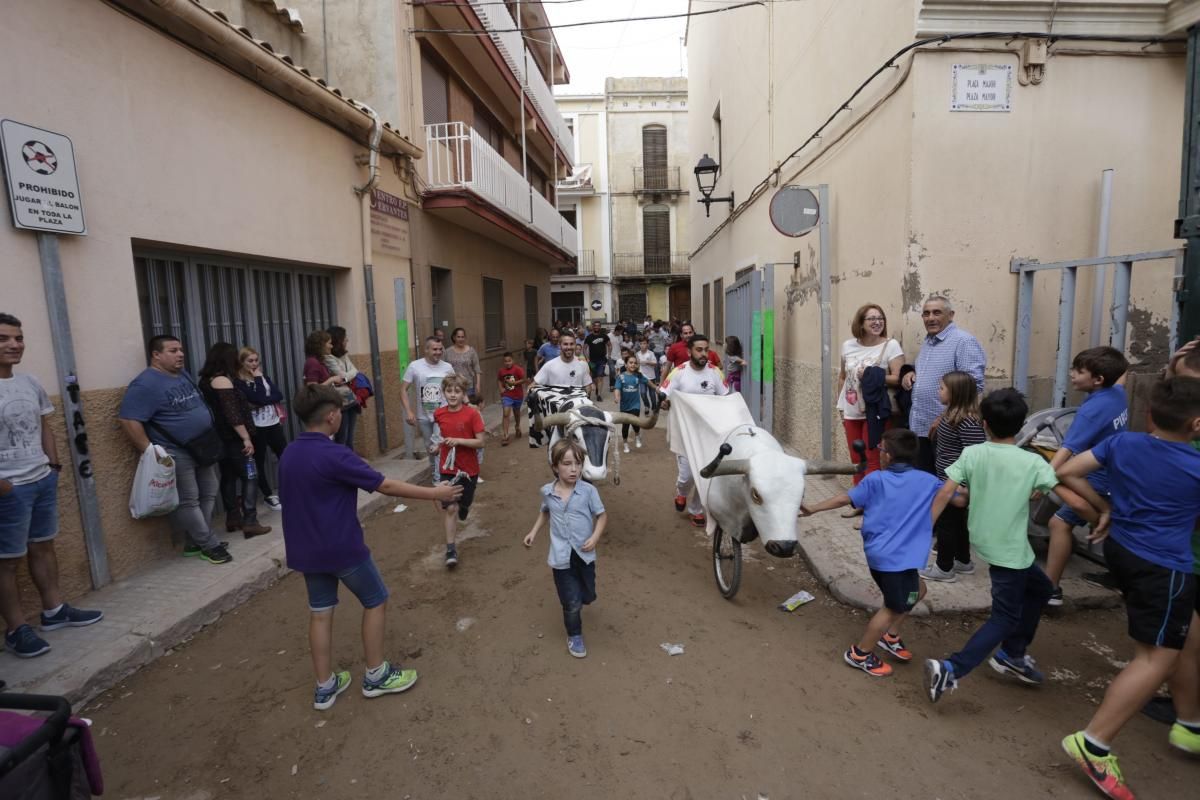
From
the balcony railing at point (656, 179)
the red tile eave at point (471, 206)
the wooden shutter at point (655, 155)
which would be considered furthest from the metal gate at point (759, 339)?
the wooden shutter at point (655, 155)

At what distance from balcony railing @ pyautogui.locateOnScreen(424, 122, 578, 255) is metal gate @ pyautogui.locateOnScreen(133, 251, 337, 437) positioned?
10.1ft

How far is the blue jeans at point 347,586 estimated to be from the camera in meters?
3.17

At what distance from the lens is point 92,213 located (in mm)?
4426

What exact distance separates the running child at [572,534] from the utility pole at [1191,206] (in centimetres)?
394

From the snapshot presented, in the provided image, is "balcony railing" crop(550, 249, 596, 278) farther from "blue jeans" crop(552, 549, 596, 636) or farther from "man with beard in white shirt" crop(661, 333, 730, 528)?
"blue jeans" crop(552, 549, 596, 636)

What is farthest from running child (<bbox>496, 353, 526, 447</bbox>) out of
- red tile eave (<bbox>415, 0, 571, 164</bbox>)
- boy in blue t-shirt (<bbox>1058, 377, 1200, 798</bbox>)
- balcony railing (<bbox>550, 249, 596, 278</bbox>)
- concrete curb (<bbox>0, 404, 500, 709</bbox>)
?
balcony railing (<bbox>550, 249, 596, 278</bbox>)

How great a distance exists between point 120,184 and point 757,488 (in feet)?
16.4

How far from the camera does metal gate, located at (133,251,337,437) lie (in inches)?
214

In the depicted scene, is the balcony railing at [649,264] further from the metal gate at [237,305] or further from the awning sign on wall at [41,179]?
the awning sign on wall at [41,179]

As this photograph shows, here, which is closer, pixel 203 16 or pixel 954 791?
pixel 954 791

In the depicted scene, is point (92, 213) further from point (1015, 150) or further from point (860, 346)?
point (1015, 150)

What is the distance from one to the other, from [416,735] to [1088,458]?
3419mm

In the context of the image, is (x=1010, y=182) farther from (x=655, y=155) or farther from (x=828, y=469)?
(x=655, y=155)

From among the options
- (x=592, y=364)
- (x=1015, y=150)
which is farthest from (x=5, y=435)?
(x=592, y=364)
